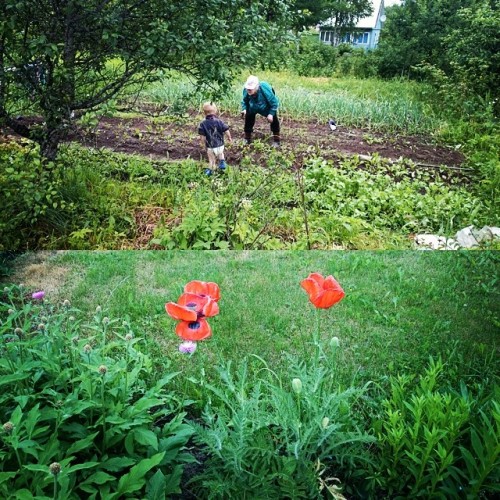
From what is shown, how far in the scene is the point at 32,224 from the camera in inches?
77.7

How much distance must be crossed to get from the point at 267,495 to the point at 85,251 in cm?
106

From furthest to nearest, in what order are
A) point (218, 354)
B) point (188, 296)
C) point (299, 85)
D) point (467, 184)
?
point (299, 85), point (467, 184), point (218, 354), point (188, 296)

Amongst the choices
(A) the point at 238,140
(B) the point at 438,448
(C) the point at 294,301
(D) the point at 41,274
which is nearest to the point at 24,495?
(B) the point at 438,448

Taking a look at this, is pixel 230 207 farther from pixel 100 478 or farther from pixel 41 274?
pixel 100 478

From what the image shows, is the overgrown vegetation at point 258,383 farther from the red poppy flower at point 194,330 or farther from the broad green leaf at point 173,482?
the red poppy flower at point 194,330

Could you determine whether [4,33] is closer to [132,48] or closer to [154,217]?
[132,48]

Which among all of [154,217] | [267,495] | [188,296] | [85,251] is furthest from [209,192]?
[267,495]

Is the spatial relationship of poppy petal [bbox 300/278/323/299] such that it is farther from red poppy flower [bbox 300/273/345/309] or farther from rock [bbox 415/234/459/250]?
rock [bbox 415/234/459/250]

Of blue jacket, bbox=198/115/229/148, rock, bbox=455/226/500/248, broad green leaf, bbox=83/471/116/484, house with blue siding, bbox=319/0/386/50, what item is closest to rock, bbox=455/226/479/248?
rock, bbox=455/226/500/248

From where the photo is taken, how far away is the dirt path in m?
2.88

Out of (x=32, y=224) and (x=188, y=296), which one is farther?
(x=32, y=224)

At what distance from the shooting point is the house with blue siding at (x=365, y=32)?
163 cm

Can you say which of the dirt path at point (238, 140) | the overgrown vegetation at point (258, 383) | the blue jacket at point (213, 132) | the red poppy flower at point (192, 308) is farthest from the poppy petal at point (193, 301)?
the blue jacket at point (213, 132)

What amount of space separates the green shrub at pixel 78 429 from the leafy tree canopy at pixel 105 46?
4.46ft
